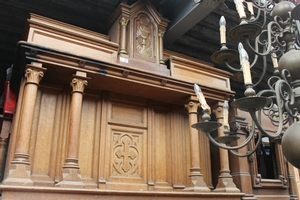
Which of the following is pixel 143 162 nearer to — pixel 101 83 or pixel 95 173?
pixel 95 173

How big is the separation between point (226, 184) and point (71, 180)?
8.57 feet

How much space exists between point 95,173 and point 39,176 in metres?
0.84

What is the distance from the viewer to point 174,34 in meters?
6.48

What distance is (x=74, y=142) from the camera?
13.9ft

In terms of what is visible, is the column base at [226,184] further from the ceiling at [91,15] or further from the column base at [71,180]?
the ceiling at [91,15]

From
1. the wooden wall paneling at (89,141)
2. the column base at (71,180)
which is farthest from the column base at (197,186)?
the column base at (71,180)

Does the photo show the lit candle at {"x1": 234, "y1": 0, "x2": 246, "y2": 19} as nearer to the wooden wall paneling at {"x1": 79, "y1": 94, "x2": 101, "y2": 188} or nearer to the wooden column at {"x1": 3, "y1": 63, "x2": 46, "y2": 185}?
the wooden column at {"x1": 3, "y1": 63, "x2": 46, "y2": 185}

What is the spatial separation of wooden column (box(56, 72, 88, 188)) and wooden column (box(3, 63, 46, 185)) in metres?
0.47

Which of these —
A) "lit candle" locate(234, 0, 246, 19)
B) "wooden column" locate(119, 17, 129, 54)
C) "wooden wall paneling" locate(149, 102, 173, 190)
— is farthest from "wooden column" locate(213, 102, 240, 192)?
"lit candle" locate(234, 0, 246, 19)

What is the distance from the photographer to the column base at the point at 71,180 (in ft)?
12.9

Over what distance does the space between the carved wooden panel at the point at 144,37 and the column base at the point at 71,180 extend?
2.30 m

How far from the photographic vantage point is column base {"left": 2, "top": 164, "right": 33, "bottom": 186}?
11.9 ft

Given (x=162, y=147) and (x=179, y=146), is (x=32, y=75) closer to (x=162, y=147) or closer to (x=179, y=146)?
(x=162, y=147)

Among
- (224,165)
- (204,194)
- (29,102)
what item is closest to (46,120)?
(29,102)
